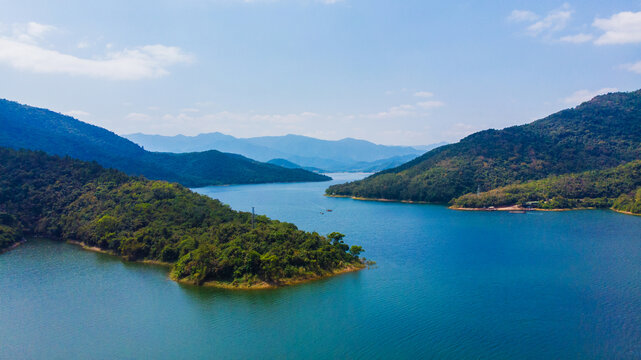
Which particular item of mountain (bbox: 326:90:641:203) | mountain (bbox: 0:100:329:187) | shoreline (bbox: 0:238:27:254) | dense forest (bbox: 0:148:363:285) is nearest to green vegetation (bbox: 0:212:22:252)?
dense forest (bbox: 0:148:363:285)

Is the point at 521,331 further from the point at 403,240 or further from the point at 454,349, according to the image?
the point at 403,240

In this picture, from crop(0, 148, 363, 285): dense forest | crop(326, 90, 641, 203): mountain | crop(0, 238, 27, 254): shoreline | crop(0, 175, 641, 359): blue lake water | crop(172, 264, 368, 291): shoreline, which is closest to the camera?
crop(0, 175, 641, 359): blue lake water

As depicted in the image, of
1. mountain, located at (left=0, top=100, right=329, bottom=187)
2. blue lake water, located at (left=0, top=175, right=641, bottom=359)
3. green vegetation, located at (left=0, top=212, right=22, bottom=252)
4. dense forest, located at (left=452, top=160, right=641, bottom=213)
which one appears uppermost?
mountain, located at (left=0, top=100, right=329, bottom=187)

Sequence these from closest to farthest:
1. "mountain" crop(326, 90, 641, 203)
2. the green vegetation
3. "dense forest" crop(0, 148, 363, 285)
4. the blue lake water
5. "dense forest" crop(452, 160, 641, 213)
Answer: the blue lake water
"dense forest" crop(0, 148, 363, 285)
the green vegetation
"dense forest" crop(452, 160, 641, 213)
"mountain" crop(326, 90, 641, 203)

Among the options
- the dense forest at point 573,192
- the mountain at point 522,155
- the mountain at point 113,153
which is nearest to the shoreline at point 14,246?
the mountain at point 113,153

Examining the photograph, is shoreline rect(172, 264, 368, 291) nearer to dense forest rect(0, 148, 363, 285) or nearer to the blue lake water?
dense forest rect(0, 148, 363, 285)

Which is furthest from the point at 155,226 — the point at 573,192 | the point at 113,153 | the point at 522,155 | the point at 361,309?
the point at 113,153

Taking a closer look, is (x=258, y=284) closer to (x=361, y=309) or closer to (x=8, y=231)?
(x=361, y=309)
